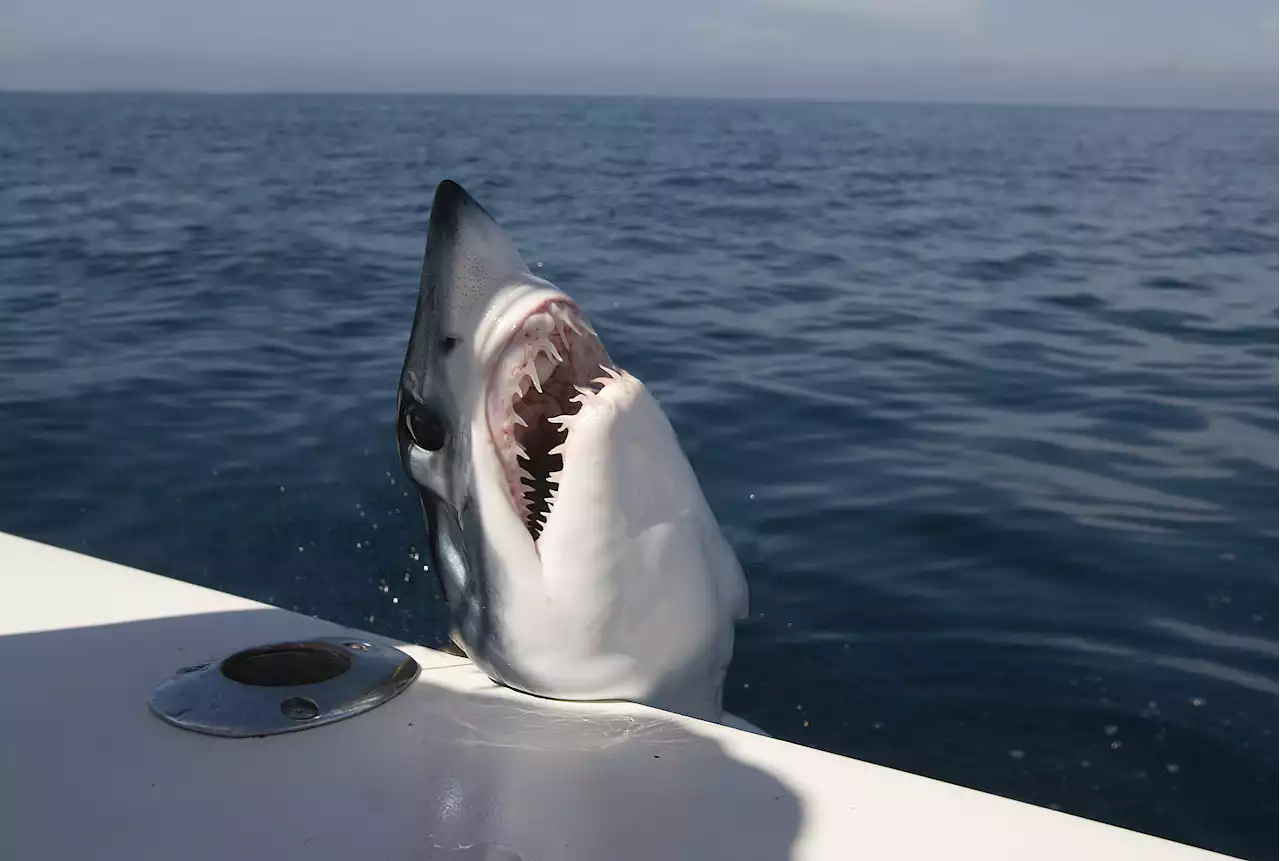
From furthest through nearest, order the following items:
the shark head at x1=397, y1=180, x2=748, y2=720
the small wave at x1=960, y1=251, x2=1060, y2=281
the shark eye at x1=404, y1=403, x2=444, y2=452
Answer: the small wave at x1=960, y1=251, x2=1060, y2=281 < the shark eye at x1=404, y1=403, x2=444, y2=452 < the shark head at x1=397, y1=180, x2=748, y2=720

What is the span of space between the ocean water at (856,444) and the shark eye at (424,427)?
184 cm

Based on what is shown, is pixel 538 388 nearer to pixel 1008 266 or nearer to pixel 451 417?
pixel 451 417

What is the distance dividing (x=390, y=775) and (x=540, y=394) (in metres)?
0.85

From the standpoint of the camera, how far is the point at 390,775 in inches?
82.2

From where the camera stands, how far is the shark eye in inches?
102

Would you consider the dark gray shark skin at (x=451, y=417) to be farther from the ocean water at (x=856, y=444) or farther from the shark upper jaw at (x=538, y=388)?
the ocean water at (x=856, y=444)

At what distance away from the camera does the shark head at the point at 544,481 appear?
2.39m

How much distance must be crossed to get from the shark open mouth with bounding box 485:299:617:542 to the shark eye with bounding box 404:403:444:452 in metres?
0.17

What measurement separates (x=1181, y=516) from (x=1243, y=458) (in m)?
1.14

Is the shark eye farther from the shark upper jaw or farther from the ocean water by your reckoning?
the ocean water

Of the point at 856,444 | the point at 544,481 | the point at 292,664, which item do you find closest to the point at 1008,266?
the point at 856,444

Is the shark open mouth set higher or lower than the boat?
higher

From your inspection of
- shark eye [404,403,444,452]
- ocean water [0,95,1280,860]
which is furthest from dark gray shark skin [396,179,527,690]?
ocean water [0,95,1280,860]

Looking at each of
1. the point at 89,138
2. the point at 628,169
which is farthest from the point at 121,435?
the point at 89,138
